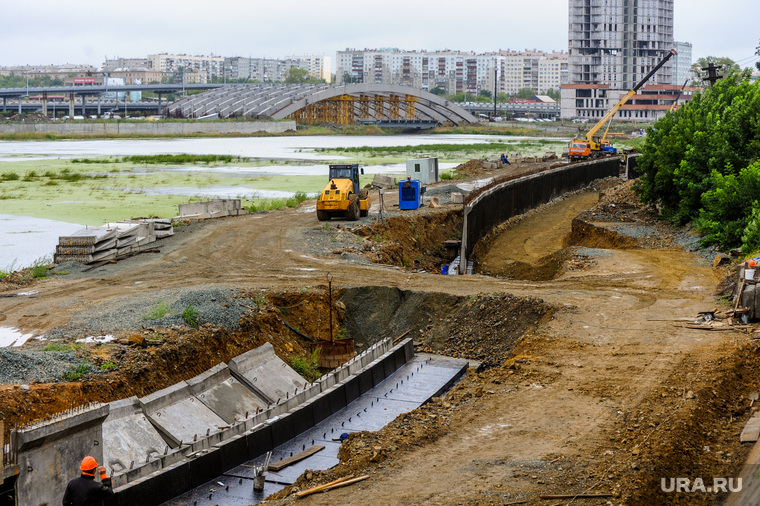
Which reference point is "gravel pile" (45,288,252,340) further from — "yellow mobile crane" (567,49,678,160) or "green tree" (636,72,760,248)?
"yellow mobile crane" (567,49,678,160)

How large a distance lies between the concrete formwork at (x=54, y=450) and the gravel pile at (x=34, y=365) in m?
2.40

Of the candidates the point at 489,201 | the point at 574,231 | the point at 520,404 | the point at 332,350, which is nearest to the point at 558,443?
the point at 520,404

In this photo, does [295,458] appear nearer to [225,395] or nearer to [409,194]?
[225,395]

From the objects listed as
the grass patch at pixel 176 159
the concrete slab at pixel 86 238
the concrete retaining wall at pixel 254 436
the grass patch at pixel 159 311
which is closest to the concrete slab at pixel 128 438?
the concrete retaining wall at pixel 254 436

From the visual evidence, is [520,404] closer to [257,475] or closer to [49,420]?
[257,475]

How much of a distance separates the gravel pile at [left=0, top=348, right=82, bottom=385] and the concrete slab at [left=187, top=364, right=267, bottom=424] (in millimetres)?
2385

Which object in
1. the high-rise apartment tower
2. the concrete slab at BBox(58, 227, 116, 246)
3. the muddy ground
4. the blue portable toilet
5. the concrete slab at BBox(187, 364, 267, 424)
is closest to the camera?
the muddy ground

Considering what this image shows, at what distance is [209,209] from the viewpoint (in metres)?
36.8

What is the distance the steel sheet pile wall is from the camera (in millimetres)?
37531

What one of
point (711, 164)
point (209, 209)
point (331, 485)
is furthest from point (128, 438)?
point (711, 164)

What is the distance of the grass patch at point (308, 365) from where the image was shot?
20.9 meters

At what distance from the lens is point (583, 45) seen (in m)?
196

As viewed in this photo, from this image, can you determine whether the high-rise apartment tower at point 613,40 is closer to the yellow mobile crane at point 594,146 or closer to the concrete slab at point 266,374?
the yellow mobile crane at point 594,146

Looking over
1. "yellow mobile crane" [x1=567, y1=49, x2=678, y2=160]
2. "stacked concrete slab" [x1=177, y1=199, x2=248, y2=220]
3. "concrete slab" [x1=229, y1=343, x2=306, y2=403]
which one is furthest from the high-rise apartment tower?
"concrete slab" [x1=229, y1=343, x2=306, y2=403]
